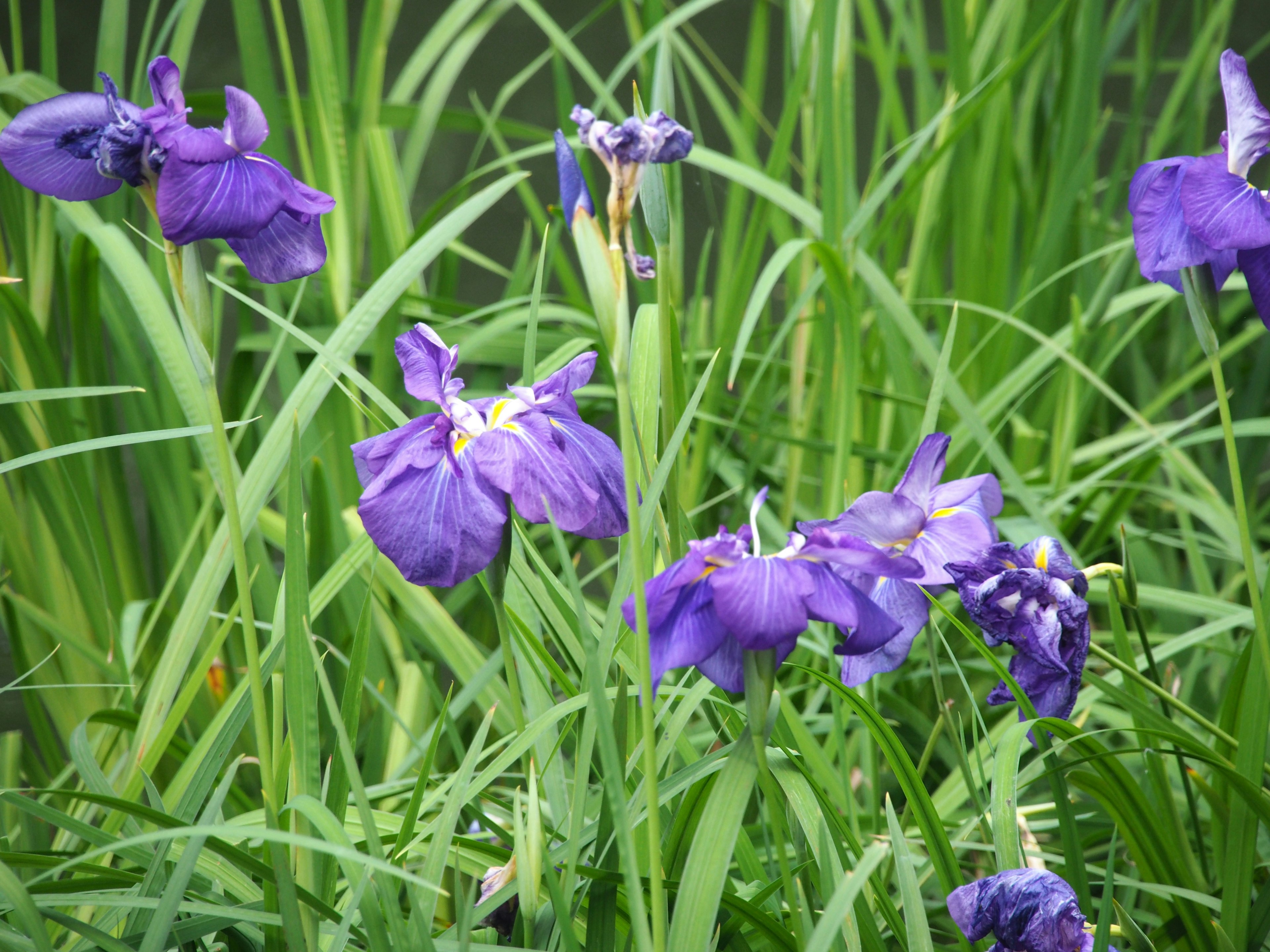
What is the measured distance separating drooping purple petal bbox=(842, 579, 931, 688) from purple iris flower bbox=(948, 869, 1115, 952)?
0.33 feet

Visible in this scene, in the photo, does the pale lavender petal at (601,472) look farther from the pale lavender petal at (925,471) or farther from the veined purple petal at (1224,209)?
the veined purple petal at (1224,209)

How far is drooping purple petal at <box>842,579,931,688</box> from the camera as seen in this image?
1.39ft

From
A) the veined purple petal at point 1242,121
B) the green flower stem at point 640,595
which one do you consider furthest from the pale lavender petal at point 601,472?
the veined purple petal at point 1242,121

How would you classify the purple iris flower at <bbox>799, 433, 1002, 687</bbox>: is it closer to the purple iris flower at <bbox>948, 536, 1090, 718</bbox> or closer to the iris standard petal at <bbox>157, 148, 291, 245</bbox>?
the purple iris flower at <bbox>948, 536, 1090, 718</bbox>

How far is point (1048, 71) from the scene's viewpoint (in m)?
1.14

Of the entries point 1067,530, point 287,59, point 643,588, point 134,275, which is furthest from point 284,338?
point 1067,530

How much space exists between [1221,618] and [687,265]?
1.18 m

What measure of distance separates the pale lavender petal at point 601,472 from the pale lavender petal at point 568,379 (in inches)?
1.2

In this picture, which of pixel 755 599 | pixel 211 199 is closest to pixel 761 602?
pixel 755 599

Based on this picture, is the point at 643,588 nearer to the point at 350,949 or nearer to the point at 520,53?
the point at 350,949

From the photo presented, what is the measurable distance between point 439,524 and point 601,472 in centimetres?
8

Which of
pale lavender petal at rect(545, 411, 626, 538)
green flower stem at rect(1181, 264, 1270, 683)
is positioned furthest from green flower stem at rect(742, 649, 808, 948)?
green flower stem at rect(1181, 264, 1270, 683)

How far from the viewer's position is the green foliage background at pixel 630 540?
1.36 feet

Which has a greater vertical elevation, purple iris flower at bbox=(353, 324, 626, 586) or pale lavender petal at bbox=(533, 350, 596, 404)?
pale lavender petal at bbox=(533, 350, 596, 404)
